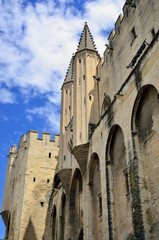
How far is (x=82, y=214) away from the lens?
18438 millimetres

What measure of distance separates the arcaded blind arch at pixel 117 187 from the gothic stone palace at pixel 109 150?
41 millimetres

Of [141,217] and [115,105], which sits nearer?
[141,217]

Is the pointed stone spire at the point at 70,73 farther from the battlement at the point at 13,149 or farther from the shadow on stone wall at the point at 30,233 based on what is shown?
the shadow on stone wall at the point at 30,233

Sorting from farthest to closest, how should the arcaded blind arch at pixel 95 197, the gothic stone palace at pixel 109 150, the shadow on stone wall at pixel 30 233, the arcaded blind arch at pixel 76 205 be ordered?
the shadow on stone wall at pixel 30 233 → the arcaded blind arch at pixel 76 205 → the arcaded blind arch at pixel 95 197 → the gothic stone palace at pixel 109 150

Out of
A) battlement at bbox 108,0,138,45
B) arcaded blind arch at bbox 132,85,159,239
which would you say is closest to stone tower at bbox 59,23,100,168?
battlement at bbox 108,0,138,45

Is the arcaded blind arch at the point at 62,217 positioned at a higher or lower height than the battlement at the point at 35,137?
lower

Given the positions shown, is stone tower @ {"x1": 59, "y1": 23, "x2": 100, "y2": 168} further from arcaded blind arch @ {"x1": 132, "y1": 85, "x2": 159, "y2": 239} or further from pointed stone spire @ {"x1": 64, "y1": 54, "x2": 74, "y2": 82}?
arcaded blind arch @ {"x1": 132, "y1": 85, "x2": 159, "y2": 239}

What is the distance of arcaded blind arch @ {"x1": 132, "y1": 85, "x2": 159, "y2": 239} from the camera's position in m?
10.8

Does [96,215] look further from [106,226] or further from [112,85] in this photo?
A: [112,85]

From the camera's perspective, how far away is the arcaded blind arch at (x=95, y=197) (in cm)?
1545

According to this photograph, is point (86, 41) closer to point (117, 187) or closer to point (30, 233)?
point (117, 187)

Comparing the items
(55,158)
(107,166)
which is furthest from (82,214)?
(55,158)

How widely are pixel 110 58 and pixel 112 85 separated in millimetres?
2062

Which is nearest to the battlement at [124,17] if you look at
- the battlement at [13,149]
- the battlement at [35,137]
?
the battlement at [35,137]
